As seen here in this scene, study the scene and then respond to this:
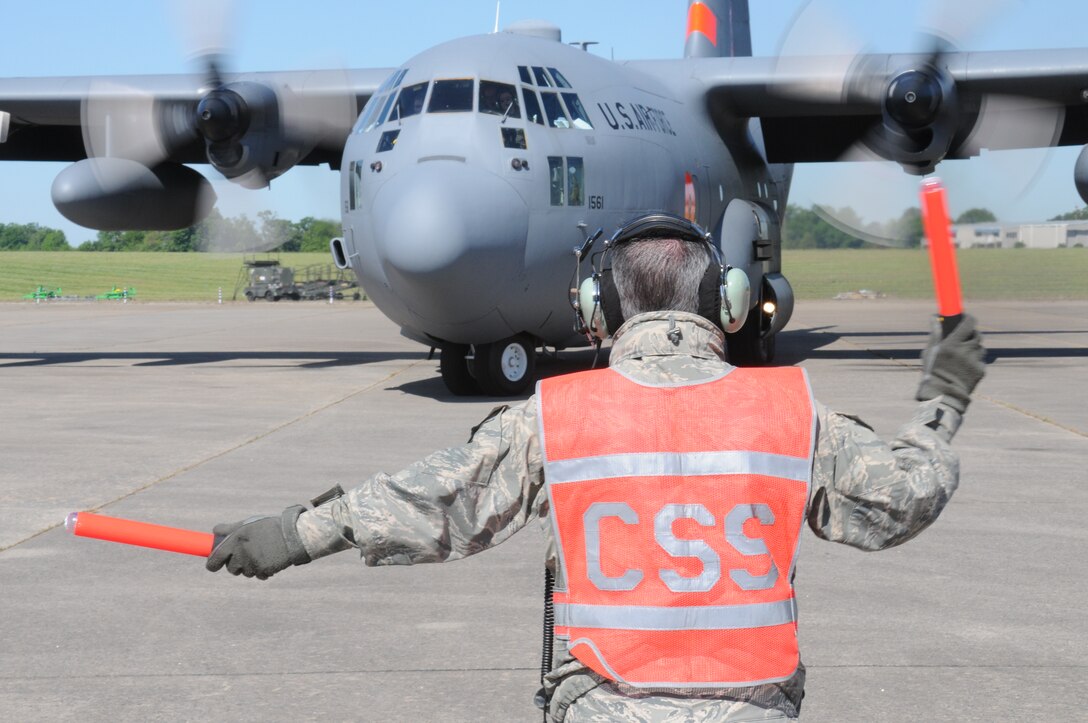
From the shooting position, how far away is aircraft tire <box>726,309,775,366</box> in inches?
666

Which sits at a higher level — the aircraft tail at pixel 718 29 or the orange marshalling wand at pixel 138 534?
the aircraft tail at pixel 718 29

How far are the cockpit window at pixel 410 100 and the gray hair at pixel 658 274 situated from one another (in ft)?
32.8

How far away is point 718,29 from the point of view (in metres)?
23.2

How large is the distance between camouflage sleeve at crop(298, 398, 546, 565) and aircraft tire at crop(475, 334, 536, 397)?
1057 centimetres

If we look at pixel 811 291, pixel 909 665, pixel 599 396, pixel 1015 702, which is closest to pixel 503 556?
pixel 909 665

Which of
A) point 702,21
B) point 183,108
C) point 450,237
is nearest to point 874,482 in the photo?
point 450,237

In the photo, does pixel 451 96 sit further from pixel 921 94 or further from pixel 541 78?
pixel 921 94

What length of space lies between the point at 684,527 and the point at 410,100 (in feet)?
35.0

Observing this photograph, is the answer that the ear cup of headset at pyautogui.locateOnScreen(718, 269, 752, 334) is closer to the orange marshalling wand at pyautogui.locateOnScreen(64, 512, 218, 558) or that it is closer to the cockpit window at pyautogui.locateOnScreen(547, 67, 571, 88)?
the orange marshalling wand at pyautogui.locateOnScreen(64, 512, 218, 558)

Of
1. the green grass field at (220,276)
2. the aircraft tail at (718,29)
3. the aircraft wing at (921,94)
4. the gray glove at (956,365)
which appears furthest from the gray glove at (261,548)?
the green grass field at (220,276)

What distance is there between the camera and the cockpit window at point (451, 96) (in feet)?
40.2

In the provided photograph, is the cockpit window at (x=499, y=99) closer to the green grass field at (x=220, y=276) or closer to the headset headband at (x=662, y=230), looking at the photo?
the headset headband at (x=662, y=230)

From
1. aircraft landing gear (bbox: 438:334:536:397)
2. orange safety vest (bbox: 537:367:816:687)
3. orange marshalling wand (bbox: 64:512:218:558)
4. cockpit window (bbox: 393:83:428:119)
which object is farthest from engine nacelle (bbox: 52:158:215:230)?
orange safety vest (bbox: 537:367:816:687)

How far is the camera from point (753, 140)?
18.1 meters
